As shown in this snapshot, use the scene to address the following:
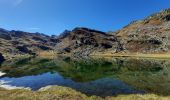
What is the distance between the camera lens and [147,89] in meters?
56.1

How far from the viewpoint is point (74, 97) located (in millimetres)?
42281

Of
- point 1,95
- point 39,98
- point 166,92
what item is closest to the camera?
point 39,98

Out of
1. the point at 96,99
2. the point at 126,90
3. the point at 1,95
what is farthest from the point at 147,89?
the point at 1,95

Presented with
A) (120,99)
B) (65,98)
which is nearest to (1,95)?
(65,98)

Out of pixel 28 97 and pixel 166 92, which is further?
pixel 166 92

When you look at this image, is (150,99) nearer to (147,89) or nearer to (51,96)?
(147,89)

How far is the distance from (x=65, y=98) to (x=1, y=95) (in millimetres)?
12695

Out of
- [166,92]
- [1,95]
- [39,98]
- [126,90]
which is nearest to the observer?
[39,98]

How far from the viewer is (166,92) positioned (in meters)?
51.7

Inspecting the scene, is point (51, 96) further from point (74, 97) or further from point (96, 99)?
point (96, 99)

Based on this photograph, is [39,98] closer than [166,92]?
Yes

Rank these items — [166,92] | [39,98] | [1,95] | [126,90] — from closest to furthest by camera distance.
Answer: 1. [39,98]
2. [1,95]
3. [166,92]
4. [126,90]

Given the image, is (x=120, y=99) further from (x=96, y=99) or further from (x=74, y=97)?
(x=74, y=97)

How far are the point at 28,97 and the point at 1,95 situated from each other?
19.5ft
